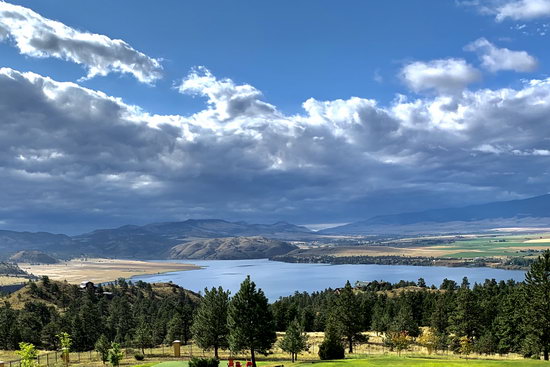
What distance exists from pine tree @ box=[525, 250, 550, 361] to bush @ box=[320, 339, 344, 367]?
3091 centimetres

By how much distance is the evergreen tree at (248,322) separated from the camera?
2741 inches

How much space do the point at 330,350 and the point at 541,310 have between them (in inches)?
1364

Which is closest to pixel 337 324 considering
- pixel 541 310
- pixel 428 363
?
pixel 541 310

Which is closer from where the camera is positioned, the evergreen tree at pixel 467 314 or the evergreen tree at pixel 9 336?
the evergreen tree at pixel 467 314

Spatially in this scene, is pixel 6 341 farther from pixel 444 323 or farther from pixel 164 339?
pixel 444 323

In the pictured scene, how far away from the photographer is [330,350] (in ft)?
243

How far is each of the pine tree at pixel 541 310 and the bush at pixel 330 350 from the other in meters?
30.9

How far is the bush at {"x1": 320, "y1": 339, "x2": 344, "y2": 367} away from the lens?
73.8 m

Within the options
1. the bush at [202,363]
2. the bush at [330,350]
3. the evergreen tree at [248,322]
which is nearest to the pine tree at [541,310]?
the bush at [330,350]

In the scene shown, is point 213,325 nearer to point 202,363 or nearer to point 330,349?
point 330,349

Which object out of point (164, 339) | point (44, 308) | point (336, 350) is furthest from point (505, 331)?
point (44, 308)

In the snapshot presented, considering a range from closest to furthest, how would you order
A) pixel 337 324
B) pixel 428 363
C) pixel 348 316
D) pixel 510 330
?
pixel 428 363
pixel 510 330
pixel 348 316
pixel 337 324

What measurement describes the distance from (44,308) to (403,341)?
463 feet

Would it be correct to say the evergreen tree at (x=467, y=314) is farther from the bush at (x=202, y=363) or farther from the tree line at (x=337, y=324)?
→ the bush at (x=202, y=363)
